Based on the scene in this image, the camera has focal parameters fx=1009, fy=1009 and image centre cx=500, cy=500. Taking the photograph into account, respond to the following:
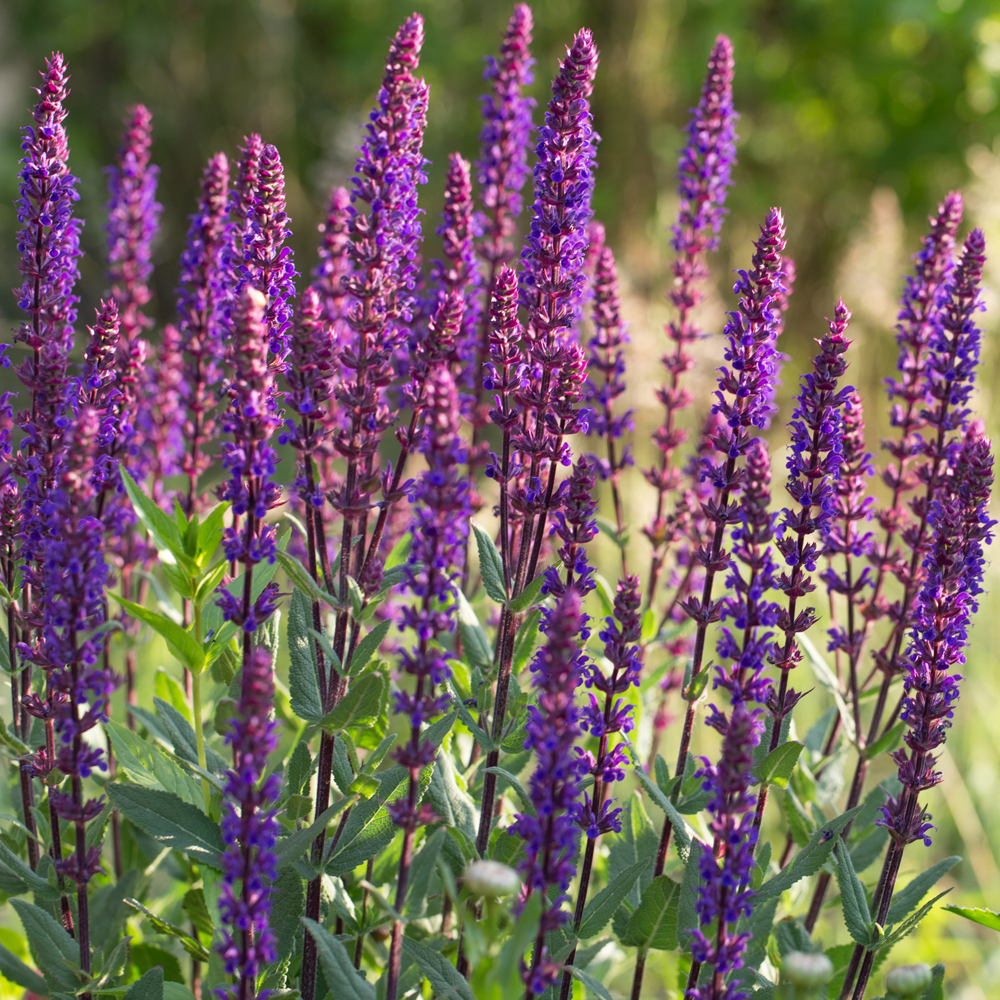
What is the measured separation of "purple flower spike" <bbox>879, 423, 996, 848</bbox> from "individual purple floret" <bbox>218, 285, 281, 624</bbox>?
1.52 meters

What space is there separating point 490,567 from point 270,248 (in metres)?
0.95

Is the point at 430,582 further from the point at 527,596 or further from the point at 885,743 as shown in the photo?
the point at 885,743

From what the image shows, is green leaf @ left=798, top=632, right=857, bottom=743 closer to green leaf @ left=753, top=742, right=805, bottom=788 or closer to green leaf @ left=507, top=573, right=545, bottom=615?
green leaf @ left=753, top=742, right=805, bottom=788

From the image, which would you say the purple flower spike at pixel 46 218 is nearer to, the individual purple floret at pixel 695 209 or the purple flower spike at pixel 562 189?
the purple flower spike at pixel 562 189

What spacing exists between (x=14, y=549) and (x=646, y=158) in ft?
36.9

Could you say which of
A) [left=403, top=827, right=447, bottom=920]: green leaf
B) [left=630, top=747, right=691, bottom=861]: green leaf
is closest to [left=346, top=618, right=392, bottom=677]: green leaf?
[left=403, top=827, right=447, bottom=920]: green leaf

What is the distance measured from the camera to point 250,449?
2002 millimetres

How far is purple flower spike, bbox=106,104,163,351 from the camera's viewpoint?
3.47 metres

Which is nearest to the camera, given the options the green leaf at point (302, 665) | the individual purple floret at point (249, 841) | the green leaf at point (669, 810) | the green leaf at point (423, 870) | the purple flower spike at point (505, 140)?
the individual purple floret at point (249, 841)

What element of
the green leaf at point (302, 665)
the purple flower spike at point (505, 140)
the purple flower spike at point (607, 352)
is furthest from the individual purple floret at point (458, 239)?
the green leaf at point (302, 665)

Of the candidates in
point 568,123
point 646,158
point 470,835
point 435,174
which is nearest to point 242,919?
point 470,835

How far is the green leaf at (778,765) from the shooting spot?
2.44m

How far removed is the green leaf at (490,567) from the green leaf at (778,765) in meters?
0.75

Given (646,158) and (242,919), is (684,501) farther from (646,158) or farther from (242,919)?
(646,158)
